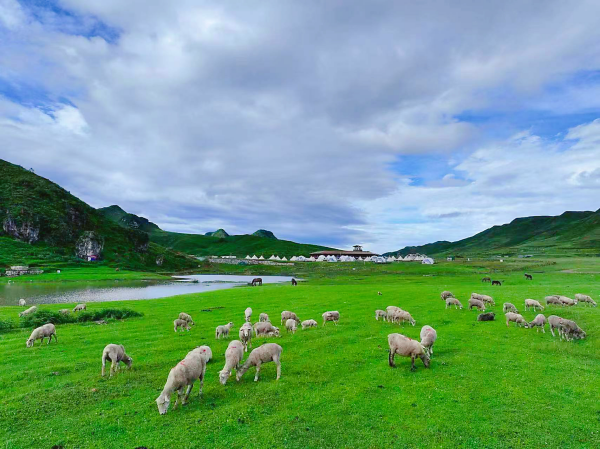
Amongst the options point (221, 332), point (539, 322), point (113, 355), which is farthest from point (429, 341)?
point (113, 355)

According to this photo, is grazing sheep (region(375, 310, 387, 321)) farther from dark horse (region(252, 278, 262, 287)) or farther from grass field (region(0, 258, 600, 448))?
dark horse (region(252, 278, 262, 287))

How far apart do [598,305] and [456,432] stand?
30433mm

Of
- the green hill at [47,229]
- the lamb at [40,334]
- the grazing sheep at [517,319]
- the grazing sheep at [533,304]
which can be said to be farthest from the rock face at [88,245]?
the grazing sheep at [517,319]

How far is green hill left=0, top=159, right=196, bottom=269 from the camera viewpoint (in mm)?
149875

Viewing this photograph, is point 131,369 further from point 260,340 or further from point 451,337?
point 451,337

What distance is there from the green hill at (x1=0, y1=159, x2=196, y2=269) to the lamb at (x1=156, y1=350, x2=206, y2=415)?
156119 mm

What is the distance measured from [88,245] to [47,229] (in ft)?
73.0

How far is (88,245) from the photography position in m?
171

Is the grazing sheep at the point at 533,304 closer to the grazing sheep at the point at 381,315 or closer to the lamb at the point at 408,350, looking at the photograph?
the grazing sheep at the point at 381,315

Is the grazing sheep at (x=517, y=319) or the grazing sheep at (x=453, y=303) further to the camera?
the grazing sheep at (x=453, y=303)

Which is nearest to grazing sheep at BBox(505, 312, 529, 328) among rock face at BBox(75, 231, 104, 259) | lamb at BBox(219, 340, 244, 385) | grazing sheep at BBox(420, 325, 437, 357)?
grazing sheep at BBox(420, 325, 437, 357)

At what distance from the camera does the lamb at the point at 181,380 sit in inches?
444

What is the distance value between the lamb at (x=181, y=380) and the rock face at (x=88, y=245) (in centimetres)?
19084

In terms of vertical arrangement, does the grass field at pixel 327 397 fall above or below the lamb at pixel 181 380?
below
